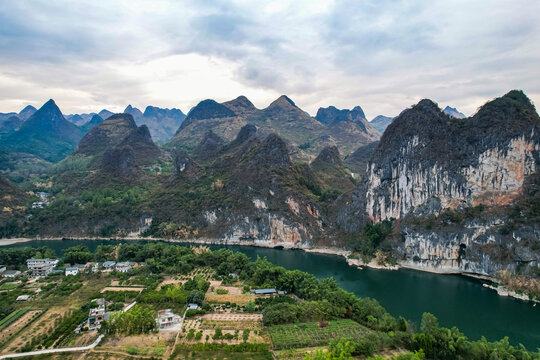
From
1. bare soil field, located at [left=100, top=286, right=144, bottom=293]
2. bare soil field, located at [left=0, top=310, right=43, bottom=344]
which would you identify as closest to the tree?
bare soil field, located at [left=100, top=286, right=144, bottom=293]

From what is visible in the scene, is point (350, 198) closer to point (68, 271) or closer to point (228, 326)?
point (228, 326)

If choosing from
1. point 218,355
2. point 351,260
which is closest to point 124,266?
point 218,355

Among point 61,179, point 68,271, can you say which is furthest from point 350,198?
point 61,179

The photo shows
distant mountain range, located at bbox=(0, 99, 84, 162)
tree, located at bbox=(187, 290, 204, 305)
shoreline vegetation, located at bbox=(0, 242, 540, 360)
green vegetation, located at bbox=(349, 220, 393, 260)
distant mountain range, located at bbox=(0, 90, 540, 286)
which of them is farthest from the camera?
distant mountain range, located at bbox=(0, 99, 84, 162)

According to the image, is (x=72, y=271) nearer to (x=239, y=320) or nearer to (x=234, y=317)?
(x=234, y=317)

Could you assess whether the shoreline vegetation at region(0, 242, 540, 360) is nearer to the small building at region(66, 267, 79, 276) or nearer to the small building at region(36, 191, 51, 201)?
the small building at region(66, 267, 79, 276)
